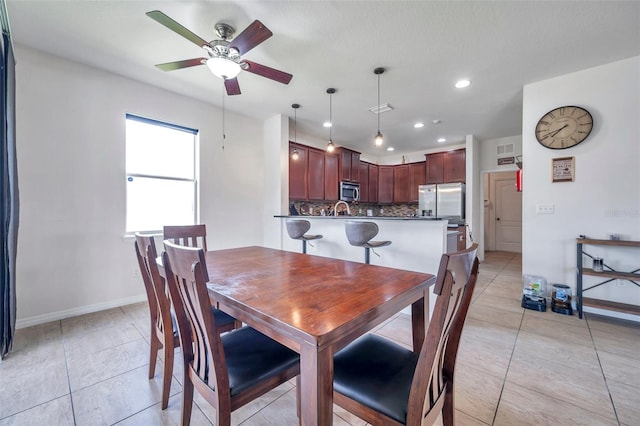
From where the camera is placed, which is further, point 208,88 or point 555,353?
point 208,88

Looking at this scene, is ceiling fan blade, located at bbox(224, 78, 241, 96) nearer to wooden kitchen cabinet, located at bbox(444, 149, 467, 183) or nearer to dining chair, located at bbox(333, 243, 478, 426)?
dining chair, located at bbox(333, 243, 478, 426)

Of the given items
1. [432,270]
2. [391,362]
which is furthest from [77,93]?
[432,270]

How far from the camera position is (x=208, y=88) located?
10.6 feet

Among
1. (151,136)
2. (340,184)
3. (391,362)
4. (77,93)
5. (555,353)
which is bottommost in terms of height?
(555,353)

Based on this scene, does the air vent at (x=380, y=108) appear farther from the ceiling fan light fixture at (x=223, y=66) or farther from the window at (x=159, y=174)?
the window at (x=159, y=174)

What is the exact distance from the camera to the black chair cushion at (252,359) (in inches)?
39.9

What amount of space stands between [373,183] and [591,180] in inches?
159

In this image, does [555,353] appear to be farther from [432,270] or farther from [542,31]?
[542,31]

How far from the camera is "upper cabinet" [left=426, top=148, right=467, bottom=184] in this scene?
17.5ft

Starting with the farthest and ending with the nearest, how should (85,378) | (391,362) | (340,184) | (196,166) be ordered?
(340,184) → (196,166) → (85,378) → (391,362)

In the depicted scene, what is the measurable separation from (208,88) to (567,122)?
4352 mm

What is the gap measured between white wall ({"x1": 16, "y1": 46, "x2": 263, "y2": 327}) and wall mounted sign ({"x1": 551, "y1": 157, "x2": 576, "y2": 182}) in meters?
4.84

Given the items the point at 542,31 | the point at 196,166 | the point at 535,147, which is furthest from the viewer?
the point at 196,166

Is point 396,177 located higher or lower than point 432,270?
higher
